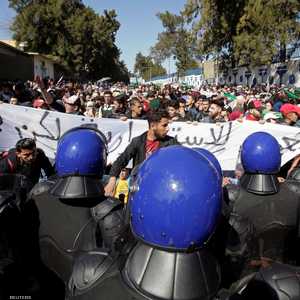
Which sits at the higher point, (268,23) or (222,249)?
(268,23)

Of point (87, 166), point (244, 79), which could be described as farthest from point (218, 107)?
point (244, 79)

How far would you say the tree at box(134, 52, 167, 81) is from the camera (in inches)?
4500

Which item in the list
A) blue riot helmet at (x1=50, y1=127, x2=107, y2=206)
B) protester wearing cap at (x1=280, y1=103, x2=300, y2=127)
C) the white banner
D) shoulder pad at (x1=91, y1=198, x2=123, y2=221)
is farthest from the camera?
protester wearing cap at (x1=280, y1=103, x2=300, y2=127)

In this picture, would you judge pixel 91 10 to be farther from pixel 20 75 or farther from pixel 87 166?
pixel 87 166

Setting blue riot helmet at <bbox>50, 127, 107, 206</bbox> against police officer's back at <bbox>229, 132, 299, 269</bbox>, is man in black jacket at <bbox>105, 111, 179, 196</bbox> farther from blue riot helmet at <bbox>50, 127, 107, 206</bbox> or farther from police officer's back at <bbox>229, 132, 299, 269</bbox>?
blue riot helmet at <bbox>50, 127, 107, 206</bbox>

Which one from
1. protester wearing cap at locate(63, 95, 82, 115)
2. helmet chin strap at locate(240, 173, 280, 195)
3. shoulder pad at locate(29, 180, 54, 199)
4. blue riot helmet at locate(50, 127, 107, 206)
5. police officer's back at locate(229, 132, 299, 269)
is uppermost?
protester wearing cap at locate(63, 95, 82, 115)

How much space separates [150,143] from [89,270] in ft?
9.63

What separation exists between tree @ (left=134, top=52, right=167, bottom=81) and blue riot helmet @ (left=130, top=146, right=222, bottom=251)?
363ft

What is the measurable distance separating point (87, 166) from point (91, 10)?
62.2m

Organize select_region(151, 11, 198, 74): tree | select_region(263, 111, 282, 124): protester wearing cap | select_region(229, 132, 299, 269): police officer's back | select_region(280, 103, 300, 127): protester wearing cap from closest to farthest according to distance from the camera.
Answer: select_region(229, 132, 299, 269): police officer's back, select_region(280, 103, 300, 127): protester wearing cap, select_region(263, 111, 282, 124): protester wearing cap, select_region(151, 11, 198, 74): tree

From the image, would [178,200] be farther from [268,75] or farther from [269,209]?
[268,75]

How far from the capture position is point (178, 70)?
69000 mm

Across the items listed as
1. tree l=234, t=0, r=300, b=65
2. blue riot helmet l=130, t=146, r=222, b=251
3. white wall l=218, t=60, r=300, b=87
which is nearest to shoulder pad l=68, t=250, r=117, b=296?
blue riot helmet l=130, t=146, r=222, b=251

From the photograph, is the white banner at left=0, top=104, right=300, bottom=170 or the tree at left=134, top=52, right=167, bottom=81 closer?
the white banner at left=0, top=104, right=300, bottom=170
